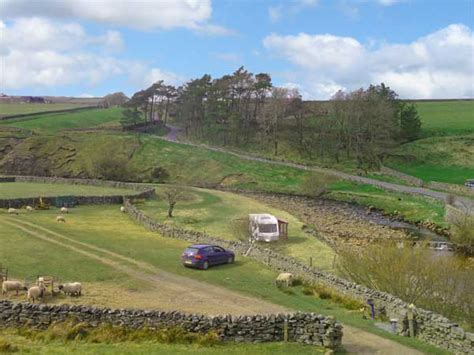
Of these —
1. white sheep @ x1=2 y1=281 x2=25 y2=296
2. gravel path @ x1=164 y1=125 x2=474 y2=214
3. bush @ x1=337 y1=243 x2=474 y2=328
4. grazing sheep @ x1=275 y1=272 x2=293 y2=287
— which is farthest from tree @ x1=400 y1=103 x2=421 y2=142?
white sheep @ x1=2 y1=281 x2=25 y2=296

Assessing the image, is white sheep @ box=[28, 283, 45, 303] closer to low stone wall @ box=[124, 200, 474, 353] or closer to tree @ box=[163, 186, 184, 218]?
low stone wall @ box=[124, 200, 474, 353]

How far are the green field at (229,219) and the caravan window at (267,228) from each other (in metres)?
1.42

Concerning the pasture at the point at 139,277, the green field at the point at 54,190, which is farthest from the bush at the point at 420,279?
the green field at the point at 54,190

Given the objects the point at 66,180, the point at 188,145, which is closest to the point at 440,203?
the point at 66,180

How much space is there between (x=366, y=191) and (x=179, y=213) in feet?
120

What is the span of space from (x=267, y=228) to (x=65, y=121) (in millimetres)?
131774

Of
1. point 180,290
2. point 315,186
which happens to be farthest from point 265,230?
point 315,186

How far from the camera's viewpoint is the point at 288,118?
135375 millimetres

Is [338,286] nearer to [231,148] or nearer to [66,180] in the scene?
[66,180]

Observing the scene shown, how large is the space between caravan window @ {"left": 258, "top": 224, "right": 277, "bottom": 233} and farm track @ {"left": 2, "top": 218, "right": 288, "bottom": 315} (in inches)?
577

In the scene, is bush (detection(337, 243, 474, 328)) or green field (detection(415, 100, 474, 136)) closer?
bush (detection(337, 243, 474, 328))

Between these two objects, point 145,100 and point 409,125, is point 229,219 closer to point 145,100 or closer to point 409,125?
point 409,125

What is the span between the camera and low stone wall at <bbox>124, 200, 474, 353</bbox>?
1983cm

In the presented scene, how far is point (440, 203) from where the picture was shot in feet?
251
